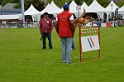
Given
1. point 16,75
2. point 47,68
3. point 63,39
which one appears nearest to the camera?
point 16,75

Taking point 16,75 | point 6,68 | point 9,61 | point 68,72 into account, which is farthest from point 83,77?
point 9,61

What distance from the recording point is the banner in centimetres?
1412

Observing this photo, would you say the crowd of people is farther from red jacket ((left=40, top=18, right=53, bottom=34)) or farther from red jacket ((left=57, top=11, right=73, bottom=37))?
red jacket ((left=40, top=18, right=53, bottom=34))

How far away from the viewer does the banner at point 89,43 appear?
14125 millimetres

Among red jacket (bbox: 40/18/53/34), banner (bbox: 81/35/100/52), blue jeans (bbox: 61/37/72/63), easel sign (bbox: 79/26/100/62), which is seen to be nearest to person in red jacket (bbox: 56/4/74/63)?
blue jeans (bbox: 61/37/72/63)

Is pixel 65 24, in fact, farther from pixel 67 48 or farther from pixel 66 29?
pixel 67 48

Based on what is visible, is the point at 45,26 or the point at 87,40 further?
the point at 45,26

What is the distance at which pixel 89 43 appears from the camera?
14531 mm

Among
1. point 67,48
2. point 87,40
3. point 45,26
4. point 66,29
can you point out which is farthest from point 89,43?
point 45,26

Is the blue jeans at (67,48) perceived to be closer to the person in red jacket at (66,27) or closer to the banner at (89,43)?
the person in red jacket at (66,27)

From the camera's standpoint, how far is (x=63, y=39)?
45.3ft

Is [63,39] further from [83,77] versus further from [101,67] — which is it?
[83,77]

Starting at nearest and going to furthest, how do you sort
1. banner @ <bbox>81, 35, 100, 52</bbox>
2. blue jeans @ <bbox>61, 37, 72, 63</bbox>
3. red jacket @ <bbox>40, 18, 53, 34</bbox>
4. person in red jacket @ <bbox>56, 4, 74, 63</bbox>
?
person in red jacket @ <bbox>56, 4, 74, 63</bbox>
blue jeans @ <bbox>61, 37, 72, 63</bbox>
banner @ <bbox>81, 35, 100, 52</bbox>
red jacket @ <bbox>40, 18, 53, 34</bbox>

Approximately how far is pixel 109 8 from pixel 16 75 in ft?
192
